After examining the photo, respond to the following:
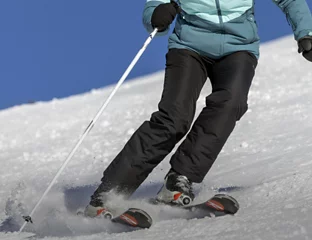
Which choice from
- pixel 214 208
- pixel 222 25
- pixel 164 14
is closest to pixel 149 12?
pixel 164 14

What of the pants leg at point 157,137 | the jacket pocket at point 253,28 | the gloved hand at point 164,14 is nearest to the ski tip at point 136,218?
the pants leg at point 157,137

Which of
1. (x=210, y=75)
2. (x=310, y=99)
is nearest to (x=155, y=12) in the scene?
(x=210, y=75)

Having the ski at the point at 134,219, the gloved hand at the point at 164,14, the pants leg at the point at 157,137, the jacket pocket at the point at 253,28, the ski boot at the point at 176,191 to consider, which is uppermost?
the gloved hand at the point at 164,14

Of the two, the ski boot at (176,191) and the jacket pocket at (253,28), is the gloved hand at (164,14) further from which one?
the ski boot at (176,191)

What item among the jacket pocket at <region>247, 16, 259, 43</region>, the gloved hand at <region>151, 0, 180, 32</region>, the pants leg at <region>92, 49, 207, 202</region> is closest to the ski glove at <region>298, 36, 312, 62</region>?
the jacket pocket at <region>247, 16, 259, 43</region>

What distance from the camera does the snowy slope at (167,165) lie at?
392 cm

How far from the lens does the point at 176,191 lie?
14.5ft

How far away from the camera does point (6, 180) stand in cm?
793

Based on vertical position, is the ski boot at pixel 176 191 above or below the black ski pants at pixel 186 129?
below

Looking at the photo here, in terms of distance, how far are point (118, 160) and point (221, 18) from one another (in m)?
1.11

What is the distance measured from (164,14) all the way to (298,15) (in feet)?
2.84

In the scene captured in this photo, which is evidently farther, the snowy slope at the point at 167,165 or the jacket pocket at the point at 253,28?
the jacket pocket at the point at 253,28

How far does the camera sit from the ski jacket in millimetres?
4719

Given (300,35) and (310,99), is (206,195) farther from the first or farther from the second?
(310,99)
